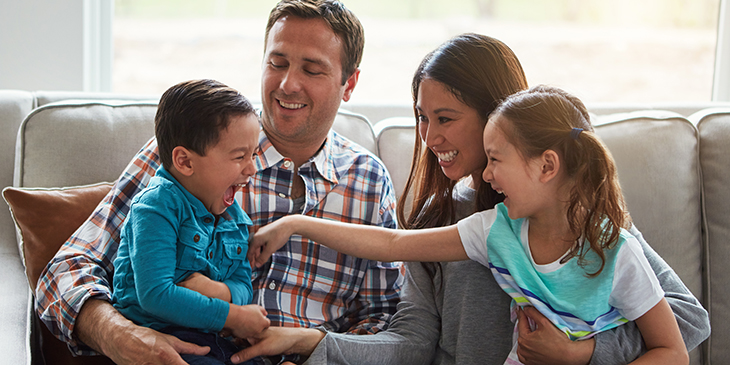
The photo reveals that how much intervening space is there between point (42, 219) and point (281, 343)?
2.35ft

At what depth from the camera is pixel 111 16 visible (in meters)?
2.55

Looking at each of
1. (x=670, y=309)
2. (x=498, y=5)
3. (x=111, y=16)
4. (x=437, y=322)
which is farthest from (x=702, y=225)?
(x=111, y=16)

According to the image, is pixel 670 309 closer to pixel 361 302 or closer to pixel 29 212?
pixel 361 302

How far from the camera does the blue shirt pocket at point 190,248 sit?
1.23 meters

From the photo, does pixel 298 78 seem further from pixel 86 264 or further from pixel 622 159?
pixel 622 159

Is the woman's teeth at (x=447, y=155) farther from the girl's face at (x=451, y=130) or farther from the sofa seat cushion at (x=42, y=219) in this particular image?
the sofa seat cushion at (x=42, y=219)

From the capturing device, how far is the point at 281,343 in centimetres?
136

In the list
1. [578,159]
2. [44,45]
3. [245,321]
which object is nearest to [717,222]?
[578,159]

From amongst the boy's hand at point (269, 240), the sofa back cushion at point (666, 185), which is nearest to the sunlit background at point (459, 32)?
the sofa back cushion at point (666, 185)

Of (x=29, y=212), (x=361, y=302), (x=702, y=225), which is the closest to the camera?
(x=29, y=212)

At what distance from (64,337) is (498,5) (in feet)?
8.08

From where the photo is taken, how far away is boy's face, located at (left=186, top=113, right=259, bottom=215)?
4.07ft

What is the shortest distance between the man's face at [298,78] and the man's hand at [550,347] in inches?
30.4

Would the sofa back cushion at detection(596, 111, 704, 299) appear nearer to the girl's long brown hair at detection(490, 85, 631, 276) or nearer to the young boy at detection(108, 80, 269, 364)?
the girl's long brown hair at detection(490, 85, 631, 276)
